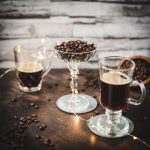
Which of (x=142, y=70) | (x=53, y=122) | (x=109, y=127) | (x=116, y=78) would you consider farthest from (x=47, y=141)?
(x=142, y=70)

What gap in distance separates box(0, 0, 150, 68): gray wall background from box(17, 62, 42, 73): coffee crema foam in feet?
1.47

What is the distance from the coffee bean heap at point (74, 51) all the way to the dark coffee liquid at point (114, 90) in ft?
0.63

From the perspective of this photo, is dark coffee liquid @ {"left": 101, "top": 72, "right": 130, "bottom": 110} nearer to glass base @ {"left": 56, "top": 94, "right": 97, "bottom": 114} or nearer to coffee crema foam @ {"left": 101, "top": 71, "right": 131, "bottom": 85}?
coffee crema foam @ {"left": 101, "top": 71, "right": 131, "bottom": 85}

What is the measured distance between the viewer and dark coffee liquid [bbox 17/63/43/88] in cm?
194

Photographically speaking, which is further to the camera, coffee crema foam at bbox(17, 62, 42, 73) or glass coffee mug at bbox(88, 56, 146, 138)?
coffee crema foam at bbox(17, 62, 42, 73)

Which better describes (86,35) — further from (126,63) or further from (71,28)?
(126,63)

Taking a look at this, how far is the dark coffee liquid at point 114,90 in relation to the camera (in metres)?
1.51

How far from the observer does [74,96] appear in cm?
189

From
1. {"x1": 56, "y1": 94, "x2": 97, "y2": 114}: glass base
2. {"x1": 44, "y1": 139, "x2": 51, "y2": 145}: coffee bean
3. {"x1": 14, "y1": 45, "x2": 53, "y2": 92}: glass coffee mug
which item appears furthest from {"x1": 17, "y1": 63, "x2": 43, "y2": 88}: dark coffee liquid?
{"x1": 44, "y1": 139, "x2": 51, "y2": 145}: coffee bean

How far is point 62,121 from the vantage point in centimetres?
163

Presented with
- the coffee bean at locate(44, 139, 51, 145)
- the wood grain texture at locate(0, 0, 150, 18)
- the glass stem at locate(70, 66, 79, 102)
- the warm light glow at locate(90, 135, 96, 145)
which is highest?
the wood grain texture at locate(0, 0, 150, 18)

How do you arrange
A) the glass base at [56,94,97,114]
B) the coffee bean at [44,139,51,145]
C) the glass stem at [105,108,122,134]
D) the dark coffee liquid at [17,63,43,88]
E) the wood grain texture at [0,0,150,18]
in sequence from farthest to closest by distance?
the wood grain texture at [0,0,150,18]
the dark coffee liquid at [17,63,43,88]
the glass base at [56,94,97,114]
the glass stem at [105,108,122,134]
the coffee bean at [44,139,51,145]

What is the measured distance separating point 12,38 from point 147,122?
3.87 ft

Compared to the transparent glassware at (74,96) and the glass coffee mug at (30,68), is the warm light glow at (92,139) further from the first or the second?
the glass coffee mug at (30,68)
